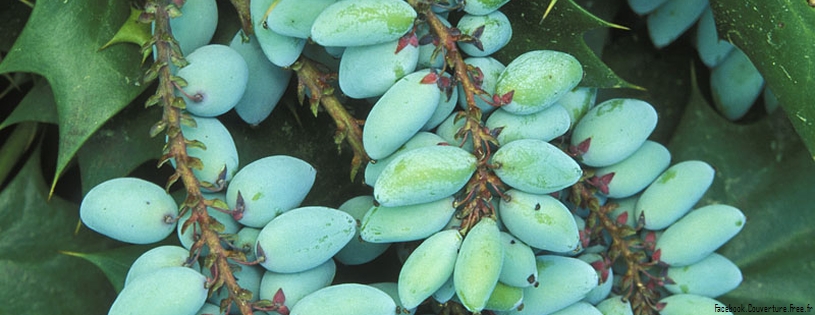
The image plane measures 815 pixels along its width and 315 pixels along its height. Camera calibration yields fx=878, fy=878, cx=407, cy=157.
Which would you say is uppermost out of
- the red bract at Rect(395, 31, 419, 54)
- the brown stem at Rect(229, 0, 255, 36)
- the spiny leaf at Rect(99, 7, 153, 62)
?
the red bract at Rect(395, 31, 419, 54)

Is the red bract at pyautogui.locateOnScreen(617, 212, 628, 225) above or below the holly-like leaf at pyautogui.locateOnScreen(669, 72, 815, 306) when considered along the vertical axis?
above

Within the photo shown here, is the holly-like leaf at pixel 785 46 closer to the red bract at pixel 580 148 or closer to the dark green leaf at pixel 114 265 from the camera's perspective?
the red bract at pixel 580 148

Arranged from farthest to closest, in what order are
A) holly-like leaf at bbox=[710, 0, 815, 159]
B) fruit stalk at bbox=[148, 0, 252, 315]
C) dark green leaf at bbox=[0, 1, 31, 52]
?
dark green leaf at bbox=[0, 1, 31, 52] → holly-like leaf at bbox=[710, 0, 815, 159] → fruit stalk at bbox=[148, 0, 252, 315]

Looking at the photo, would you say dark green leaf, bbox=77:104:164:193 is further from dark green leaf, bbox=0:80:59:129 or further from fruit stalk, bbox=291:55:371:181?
fruit stalk, bbox=291:55:371:181

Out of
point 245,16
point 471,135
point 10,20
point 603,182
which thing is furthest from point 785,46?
point 10,20

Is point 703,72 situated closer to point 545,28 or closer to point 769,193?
point 769,193

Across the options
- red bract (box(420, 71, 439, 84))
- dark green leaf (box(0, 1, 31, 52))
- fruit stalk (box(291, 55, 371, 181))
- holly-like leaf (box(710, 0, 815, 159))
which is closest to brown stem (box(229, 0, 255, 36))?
fruit stalk (box(291, 55, 371, 181))

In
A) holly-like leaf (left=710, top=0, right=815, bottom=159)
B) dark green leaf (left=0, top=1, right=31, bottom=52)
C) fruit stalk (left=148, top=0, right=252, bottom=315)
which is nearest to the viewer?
fruit stalk (left=148, top=0, right=252, bottom=315)
